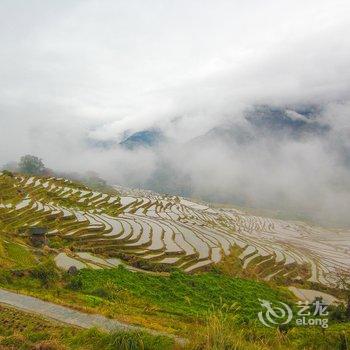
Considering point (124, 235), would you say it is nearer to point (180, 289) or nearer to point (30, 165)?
point (180, 289)

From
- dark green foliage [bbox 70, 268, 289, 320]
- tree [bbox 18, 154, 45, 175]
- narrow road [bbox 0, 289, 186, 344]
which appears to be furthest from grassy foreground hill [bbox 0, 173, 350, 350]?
tree [bbox 18, 154, 45, 175]

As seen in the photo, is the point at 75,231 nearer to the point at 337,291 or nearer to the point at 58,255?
the point at 58,255

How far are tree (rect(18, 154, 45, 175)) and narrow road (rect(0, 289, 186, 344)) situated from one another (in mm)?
116510

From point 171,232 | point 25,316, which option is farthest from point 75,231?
point 25,316

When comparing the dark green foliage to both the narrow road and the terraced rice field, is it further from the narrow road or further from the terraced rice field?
the terraced rice field

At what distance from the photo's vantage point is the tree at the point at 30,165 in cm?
12344

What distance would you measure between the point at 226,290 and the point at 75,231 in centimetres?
2058

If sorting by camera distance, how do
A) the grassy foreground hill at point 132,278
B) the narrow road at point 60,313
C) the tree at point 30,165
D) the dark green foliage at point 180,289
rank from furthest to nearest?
the tree at point 30,165, the dark green foliage at point 180,289, the narrow road at point 60,313, the grassy foreground hill at point 132,278

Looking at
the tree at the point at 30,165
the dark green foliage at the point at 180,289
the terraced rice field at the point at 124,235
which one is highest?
the dark green foliage at the point at 180,289

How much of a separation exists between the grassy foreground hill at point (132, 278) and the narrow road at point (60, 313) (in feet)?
1.32

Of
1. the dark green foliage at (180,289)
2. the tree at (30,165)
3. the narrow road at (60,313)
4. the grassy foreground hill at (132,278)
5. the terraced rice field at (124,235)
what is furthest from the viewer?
the tree at (30,165)

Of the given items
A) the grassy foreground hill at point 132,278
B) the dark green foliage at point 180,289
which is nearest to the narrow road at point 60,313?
the grassy foreground hill at point 132,278

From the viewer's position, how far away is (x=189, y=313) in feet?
54.9

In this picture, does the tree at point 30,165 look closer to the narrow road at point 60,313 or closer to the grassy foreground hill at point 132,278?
the grassy foreground hill at point 132,278
